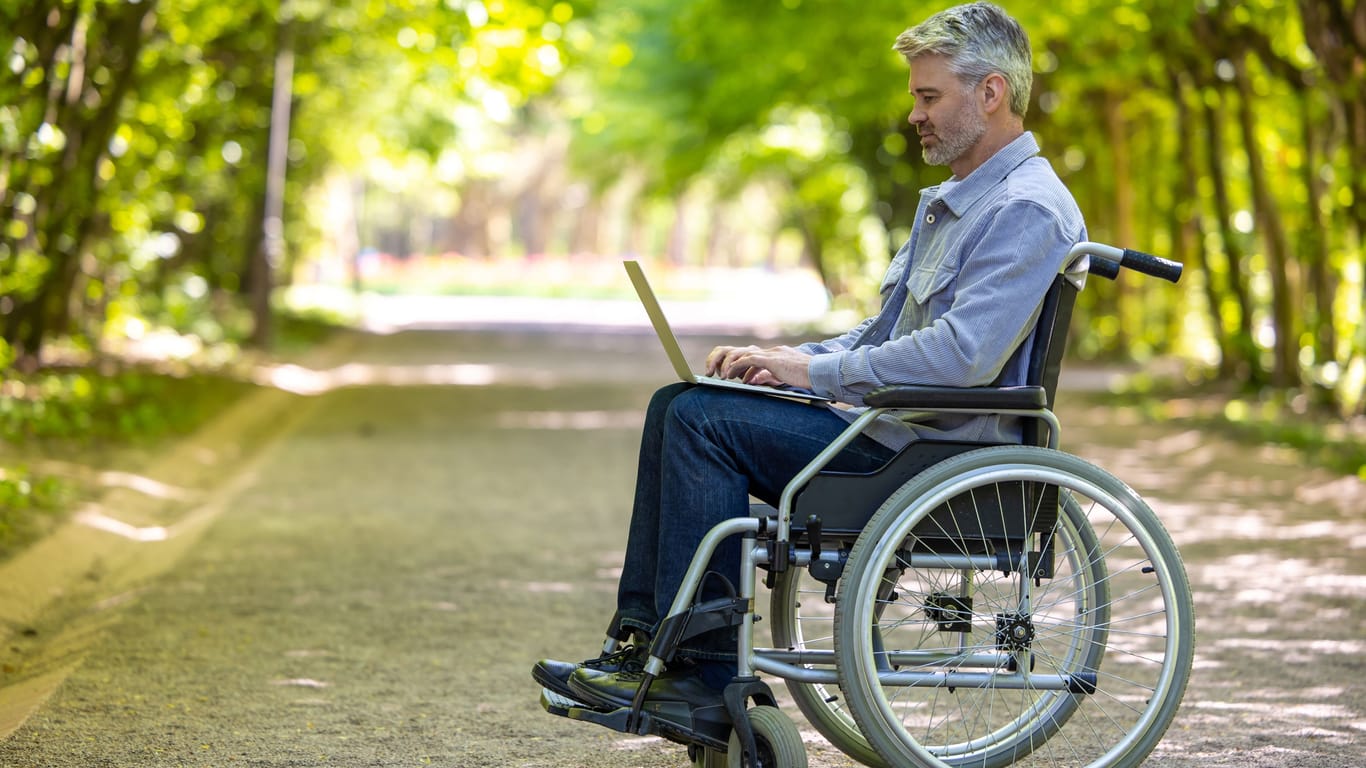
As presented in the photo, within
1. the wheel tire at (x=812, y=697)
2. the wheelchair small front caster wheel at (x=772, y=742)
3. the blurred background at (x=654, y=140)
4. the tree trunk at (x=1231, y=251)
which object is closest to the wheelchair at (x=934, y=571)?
the wheelchair small front caster wheel at (x=772, y=742)

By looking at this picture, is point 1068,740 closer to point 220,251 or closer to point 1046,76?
point 1046,76

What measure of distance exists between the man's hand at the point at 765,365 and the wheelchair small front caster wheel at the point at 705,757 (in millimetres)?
811

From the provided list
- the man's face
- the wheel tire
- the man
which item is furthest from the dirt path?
the man's face

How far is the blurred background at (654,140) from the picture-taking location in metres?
12.8

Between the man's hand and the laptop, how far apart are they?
0.03 meters

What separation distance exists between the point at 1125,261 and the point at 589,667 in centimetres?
146

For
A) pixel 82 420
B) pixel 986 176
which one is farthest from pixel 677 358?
pixel 82 420

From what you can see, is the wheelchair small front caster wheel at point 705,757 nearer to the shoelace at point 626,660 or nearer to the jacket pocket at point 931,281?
the shoelace at point 626,660

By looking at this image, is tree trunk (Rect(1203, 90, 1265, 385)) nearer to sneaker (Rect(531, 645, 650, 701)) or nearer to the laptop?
the laptop

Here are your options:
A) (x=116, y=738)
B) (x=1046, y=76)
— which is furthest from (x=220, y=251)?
(x=116, y=738)

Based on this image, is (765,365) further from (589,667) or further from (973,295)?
(589,667)

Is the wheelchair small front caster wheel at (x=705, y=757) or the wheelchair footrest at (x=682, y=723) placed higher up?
the wheelchair footrest at (x=682, y=723)

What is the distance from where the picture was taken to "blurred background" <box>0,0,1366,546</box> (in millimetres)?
12820

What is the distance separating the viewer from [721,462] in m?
3.90
